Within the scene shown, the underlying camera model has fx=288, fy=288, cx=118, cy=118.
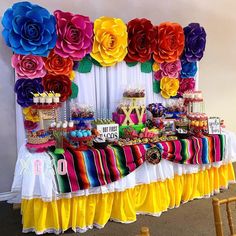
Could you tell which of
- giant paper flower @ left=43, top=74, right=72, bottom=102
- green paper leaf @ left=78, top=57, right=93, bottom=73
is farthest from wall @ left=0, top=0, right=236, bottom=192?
green paper leaf @ left=78, top=57, right=93, bottom=73

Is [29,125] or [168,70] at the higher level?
[168,70]

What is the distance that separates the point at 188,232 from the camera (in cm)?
233

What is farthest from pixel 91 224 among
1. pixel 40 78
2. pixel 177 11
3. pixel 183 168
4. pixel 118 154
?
pixel 177 11

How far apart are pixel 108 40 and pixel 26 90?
0.89 meters

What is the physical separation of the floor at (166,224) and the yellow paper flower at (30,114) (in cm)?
89

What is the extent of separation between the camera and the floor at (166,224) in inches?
91.6

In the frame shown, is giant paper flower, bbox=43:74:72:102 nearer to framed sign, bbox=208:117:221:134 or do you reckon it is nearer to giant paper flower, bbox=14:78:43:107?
giant paper flower, bbox=14:78:43:107

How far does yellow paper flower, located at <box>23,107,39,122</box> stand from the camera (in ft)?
8.63

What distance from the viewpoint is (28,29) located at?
7.95 feet

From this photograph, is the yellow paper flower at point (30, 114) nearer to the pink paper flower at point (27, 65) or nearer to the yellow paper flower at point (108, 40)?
the pink paper flower at point (27, 65)

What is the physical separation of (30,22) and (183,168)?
190cm

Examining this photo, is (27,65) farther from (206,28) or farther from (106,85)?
(206,28)

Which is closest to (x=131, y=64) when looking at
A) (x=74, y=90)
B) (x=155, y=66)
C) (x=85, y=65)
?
(x=155, y=66)

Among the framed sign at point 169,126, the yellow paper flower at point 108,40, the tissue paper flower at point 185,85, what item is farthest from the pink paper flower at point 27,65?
the tissue paper flower at point 185,85
